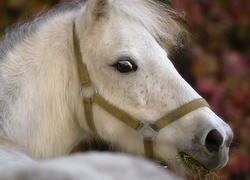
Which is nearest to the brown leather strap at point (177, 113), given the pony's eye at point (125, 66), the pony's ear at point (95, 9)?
the pony's eye at point (125, 66)

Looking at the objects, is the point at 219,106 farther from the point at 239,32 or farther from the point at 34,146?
the point at 34,146

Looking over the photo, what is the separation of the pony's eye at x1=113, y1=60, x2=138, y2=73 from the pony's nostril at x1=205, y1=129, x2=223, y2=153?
53 cm

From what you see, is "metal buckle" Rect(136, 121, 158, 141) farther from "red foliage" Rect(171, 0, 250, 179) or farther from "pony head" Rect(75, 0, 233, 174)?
"red foliage" Rect(171, 0, 250, 179)

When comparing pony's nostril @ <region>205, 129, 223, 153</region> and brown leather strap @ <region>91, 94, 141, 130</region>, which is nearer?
pony's nostril @ <region>205, 129, 223, 153</region>

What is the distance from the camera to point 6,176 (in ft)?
4.46

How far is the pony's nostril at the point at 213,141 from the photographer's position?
3041 millimetres

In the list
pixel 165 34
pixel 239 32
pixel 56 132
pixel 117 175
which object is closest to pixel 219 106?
pixel 239 32

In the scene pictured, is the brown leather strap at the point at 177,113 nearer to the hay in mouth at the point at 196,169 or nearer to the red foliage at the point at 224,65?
the hay in mouth at the point at 196,169

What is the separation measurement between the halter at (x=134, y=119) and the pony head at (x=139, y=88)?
0.05ft

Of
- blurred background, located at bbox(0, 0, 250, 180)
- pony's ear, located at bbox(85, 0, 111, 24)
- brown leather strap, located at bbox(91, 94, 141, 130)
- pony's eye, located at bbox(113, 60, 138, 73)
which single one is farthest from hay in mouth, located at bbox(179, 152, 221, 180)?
blurred background, located at bbox(0, 0, 250, 180)

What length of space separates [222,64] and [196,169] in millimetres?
2756

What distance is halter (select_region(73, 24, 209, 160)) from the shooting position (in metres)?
3.17

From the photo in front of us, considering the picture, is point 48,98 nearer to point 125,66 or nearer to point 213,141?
point 125,66

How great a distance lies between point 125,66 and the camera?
3.26m
